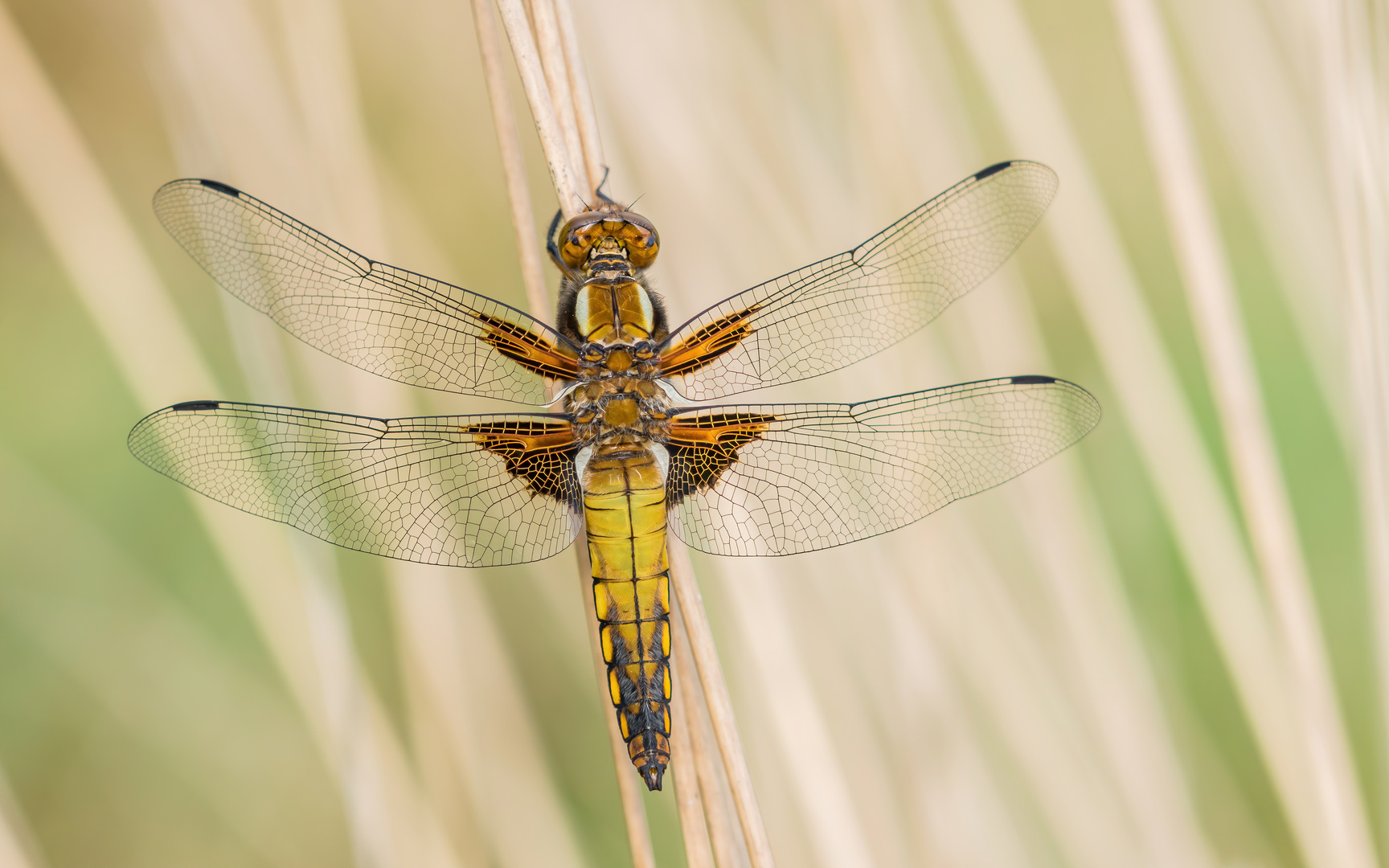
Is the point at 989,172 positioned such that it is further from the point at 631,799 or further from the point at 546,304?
the point at 631,799

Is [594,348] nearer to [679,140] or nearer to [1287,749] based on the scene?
[679,140]

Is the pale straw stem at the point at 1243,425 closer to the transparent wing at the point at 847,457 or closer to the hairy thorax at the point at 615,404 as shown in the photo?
the transparent wing at the point at 847,457

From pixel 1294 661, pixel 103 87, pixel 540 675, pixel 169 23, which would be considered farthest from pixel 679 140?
pixel 103 87

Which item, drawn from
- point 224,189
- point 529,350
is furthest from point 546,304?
point 224,189

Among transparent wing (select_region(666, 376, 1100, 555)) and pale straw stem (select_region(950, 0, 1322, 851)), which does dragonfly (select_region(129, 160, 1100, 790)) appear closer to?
transparent wing (select_region(666, 376, 1100, 555))

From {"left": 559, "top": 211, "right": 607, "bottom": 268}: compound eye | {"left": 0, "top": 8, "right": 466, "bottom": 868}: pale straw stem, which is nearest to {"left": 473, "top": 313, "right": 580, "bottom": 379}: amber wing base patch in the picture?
{"left": 559, "top": 211, "right": 607, "bottom": 268}: compound eye

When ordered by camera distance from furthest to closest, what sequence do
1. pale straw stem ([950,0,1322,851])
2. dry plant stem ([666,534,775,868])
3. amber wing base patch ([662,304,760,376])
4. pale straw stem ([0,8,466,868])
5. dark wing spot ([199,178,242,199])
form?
1. pale straw stem ([950,0,1322,851])
2. pale straw stem ([0,8,466,868])
3. amber wing base patch ([662,304,760,376])
4. dark wing spot ([199,178,242,199])
5. dry plant stem ([666,534,775,868])

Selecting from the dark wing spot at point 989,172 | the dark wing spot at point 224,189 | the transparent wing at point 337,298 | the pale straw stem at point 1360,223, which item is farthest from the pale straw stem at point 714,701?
the pale straw stem at point 1360,223
